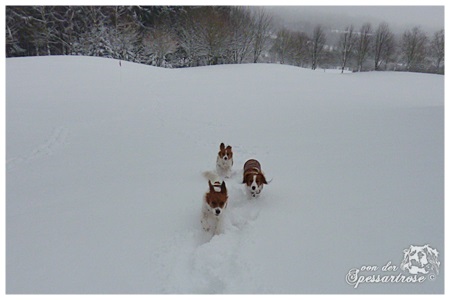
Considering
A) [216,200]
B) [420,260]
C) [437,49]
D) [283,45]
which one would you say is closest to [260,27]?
[283,45]

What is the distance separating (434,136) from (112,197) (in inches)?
251

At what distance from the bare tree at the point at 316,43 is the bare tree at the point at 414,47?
428 inches

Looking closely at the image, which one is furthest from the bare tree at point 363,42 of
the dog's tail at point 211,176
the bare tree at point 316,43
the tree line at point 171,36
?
the dog's tail at point 211,176

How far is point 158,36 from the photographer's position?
96.5ft

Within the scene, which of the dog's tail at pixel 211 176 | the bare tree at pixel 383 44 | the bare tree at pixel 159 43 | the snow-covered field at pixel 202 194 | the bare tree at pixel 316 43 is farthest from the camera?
the bare tree at pixel 316 43

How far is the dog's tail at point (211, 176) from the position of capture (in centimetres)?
541

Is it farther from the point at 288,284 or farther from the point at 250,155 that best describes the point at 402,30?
the point at 288,284

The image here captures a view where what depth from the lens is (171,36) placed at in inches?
1198

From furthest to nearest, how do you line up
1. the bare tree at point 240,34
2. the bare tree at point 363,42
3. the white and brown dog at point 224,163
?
1. the bare tree at point 363,42
2. the bare tree at point 240,34
3. the white and brown dog at point 224,163

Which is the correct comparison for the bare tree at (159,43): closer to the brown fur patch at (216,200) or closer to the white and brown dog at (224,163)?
the white and brown dog at (224,163)

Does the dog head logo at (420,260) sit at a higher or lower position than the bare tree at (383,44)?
lower

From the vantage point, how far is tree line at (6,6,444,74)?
2948cm

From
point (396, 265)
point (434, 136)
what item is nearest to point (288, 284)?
point (396, 265)

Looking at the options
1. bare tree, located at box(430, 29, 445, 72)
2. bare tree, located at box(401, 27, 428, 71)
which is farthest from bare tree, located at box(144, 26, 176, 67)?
bare tree, located at box(430, 29, 445, 72)
